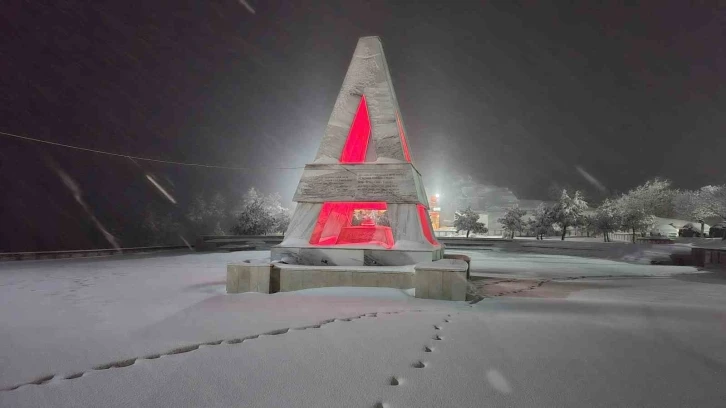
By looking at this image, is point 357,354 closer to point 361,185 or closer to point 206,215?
point 361,185

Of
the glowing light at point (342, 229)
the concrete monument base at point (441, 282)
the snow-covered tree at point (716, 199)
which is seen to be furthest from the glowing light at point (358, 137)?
the snow-covered tree at point (716, 199)

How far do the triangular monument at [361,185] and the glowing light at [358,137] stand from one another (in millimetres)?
34

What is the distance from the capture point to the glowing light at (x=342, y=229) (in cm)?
1350

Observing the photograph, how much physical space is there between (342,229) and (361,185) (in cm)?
264

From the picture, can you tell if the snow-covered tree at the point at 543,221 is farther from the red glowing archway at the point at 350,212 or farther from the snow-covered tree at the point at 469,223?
the red glowing archway at the point at 350,212

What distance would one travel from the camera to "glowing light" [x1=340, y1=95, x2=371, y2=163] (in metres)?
14.2

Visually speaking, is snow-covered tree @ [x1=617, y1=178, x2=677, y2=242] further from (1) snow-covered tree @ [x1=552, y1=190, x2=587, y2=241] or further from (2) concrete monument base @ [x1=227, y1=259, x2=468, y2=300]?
(2) concrete monument base @ [x1=227, y1=259, x2=468, y2=300]

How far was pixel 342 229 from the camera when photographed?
15102mm

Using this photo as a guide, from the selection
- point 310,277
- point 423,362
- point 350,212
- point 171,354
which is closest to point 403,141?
point 350,212

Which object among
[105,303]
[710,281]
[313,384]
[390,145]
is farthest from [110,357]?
[710,281]

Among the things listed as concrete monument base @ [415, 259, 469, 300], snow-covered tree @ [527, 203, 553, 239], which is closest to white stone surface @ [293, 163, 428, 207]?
concrete monument base @ [415, 259, 469, 300]

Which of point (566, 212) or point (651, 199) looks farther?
point (651, 199)

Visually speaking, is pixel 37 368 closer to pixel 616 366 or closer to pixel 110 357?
pixel 110 357

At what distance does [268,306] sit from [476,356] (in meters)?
4.71
